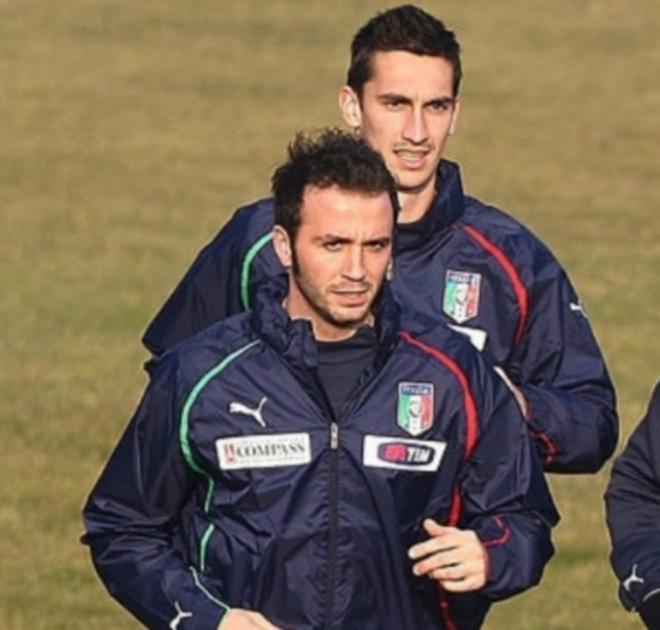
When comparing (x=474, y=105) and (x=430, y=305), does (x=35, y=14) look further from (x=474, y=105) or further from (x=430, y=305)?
(x=430, y=305)

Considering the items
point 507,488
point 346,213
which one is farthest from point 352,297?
point 507,488

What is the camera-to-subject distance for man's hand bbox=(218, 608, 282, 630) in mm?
Answer: 6902

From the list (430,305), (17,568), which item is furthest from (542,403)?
(17,568)

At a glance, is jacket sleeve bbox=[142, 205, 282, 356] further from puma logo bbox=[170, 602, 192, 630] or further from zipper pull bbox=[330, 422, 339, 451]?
puma logo bbox=[170, 602, 192, 630]

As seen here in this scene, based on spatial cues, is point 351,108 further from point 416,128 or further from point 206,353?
point 206,353

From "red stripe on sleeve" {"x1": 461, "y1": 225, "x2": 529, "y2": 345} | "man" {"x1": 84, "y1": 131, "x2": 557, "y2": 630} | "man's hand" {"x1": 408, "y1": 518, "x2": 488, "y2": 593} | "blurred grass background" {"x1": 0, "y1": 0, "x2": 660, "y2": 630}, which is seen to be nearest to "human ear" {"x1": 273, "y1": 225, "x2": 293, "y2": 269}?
"man" {"x1": 84, "y1": 131, "x2": 557, "y2": 630}

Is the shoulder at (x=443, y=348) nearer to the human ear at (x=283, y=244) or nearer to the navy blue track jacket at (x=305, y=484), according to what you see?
the navy blue track jacket at (x=305, y=484)

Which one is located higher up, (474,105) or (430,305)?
(430,305)

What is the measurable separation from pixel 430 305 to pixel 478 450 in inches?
37.0

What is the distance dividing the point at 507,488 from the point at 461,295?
A: 0.99 meters

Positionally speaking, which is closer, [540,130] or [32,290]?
[32,290]

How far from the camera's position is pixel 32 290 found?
21.0 metres

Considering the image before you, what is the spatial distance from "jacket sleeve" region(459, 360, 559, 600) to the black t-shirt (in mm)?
308

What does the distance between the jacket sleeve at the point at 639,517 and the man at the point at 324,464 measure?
0.74 feet
